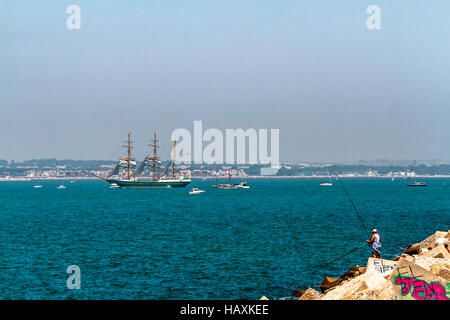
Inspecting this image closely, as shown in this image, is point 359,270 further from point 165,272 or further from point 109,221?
point 109,221

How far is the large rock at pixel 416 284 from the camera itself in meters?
13.0

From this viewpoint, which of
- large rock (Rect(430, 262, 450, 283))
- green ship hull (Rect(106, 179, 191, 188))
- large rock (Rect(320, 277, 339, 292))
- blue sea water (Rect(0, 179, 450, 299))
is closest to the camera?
large rock (Rect(430, 262, 450, 283))

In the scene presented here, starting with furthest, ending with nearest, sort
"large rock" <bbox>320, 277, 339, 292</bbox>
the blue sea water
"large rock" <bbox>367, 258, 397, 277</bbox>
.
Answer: the blue sea water, "large rock" <bbox>320, 277, 339, 292</bbox>, "large rock" <bbox>367, 258, 397, 277</bbox>

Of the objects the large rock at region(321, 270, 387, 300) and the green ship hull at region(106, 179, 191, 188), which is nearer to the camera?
the large rock at region(321, 270, 387, 300)

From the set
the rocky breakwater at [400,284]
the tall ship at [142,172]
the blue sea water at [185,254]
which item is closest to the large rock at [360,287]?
the rocky breakwater at [400,284]

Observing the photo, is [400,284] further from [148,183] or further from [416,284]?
[148,183]

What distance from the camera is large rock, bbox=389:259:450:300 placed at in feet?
42.6

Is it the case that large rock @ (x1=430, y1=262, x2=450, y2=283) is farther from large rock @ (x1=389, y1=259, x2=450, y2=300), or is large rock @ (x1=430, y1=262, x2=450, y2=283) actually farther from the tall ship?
the tall ship

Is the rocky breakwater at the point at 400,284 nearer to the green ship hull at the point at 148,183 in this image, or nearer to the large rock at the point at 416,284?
the large rock at the point at 416,284

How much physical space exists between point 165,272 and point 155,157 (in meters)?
164
